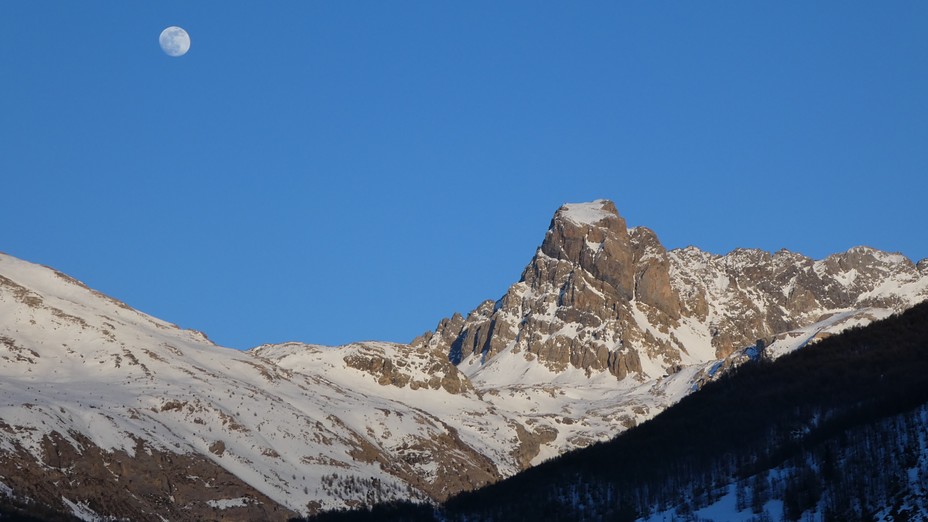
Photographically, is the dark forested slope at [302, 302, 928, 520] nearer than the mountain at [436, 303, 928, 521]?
No

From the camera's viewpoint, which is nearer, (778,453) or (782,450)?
(778,453)

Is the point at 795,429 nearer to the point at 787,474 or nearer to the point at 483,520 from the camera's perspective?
the point at 787,474

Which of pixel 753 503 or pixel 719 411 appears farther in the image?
pixel 719 411

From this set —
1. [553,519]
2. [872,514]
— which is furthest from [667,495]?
[872,514]

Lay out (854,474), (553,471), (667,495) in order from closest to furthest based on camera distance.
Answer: (854,474) → (667,495) → (553,471)

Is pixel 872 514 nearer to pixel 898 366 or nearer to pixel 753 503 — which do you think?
pixel 753 503

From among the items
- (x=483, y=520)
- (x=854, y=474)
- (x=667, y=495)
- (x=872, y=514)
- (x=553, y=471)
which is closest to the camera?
(x=872, y=514)

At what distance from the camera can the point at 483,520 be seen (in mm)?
175375

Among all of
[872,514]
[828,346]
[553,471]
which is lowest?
[872,514]

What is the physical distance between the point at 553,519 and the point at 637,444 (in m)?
26.8

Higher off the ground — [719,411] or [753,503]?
[719,411]

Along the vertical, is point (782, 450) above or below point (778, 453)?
above

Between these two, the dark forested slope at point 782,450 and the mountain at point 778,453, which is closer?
the mountain at point 778,453

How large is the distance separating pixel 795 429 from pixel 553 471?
142 feet
